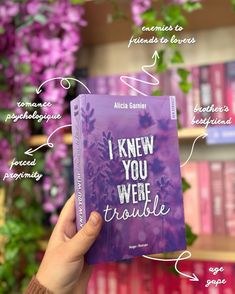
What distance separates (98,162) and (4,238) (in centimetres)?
65

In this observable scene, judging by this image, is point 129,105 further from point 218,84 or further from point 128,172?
point 218,84

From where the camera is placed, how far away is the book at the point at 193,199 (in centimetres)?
123

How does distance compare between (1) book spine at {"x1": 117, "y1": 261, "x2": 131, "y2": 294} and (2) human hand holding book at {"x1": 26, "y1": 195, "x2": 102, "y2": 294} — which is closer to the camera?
(2) human hand holding book at {"x1": 26, "y1": 195, "x2": 102, "y2": 294}

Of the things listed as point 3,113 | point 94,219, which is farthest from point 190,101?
point 94,219

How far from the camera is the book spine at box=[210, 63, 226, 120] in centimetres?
118

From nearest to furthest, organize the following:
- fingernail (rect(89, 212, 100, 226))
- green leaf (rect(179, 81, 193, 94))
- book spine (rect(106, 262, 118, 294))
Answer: fingernail (rect(89, 212, 100, 226))
green leaf (rect(179, 81, 193, 94))
book spine (rect(106, 262, 118, 294))

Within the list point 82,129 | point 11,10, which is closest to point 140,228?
point 82,129

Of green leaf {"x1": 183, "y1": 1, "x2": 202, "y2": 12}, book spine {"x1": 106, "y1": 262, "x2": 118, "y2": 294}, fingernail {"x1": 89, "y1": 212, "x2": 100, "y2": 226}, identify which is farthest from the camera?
book spine {"x1": 106, "y1": 262, "x2": 118, "y2": 294}

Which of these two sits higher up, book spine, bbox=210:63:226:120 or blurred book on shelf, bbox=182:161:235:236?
book spine, bbox=210:63:226:120

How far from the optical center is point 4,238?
4.06ft

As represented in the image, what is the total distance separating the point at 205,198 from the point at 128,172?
551 millimetres

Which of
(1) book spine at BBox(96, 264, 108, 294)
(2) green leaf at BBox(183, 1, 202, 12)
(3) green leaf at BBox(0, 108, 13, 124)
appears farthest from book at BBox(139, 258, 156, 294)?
(2) green leaf at BBox(183, 1, 202, 12)

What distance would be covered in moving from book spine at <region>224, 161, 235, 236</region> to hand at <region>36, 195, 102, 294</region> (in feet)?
1.65

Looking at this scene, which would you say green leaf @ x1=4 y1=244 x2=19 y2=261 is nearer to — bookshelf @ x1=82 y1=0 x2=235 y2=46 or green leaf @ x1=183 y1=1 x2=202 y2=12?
bookshelf @ x1=82 y1=0 x2=235 y2=46
